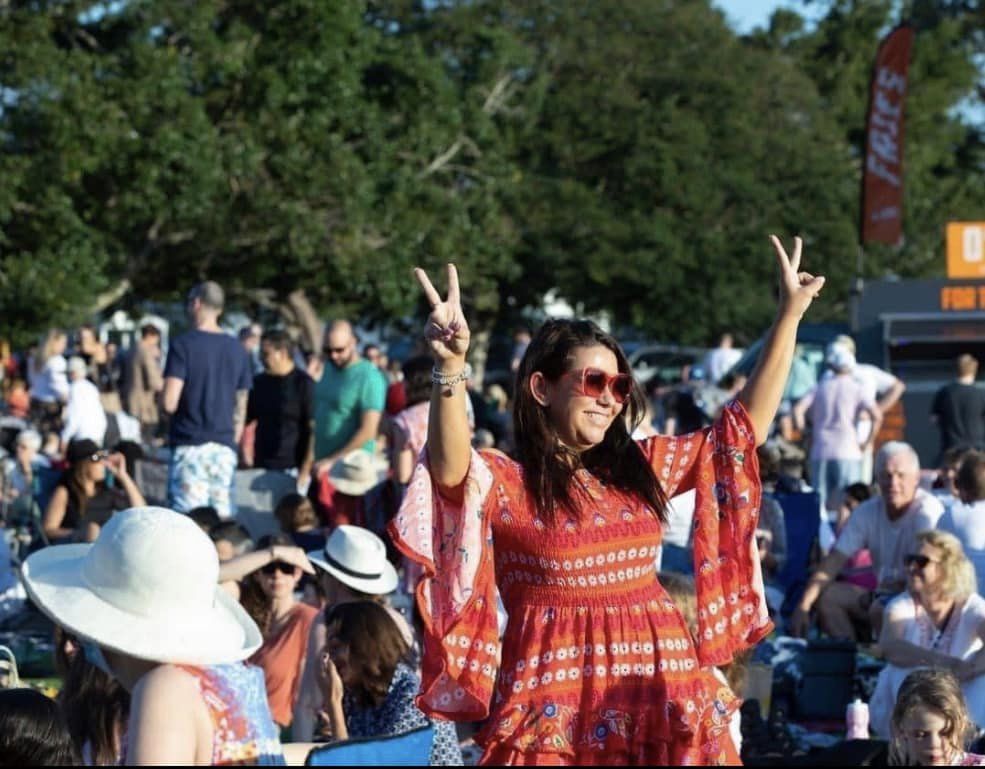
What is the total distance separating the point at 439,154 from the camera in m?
32.6

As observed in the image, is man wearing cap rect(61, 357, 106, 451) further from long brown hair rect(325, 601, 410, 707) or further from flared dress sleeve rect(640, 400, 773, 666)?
flared dress sleeve rect(640, 400, 773, 666)

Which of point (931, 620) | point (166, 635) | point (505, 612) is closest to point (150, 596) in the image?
point (166, 635)

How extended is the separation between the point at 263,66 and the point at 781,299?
79.1ft

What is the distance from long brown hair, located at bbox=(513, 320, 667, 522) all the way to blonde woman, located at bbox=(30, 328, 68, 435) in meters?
14.2

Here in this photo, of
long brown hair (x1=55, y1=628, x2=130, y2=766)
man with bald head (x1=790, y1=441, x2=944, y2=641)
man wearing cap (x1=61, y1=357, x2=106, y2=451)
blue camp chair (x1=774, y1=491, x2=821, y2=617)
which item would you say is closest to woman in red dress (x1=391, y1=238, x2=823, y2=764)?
long brown hair (x1=55, y1=628, x2=130, y2=766)

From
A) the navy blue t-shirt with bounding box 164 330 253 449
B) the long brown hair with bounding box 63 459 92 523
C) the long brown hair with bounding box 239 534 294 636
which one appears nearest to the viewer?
the long brown hair with bounding box 239 534 294 636

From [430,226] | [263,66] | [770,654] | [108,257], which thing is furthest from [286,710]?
[430,226]

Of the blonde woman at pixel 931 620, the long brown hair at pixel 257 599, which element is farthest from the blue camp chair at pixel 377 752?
the blonde woman at pixel 931 620

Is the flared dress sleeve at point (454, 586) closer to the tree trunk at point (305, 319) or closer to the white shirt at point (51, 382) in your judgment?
the white shirt at point (51, 382)

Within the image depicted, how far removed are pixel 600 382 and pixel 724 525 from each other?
0.46m

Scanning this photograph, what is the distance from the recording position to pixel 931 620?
7.76 meters

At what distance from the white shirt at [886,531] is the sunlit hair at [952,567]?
66.1 inches

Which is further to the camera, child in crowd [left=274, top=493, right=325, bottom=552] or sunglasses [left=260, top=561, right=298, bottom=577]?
child in crowd [left=274, top=493, right=325, bottom=552]

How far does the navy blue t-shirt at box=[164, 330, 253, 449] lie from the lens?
1033 cm
